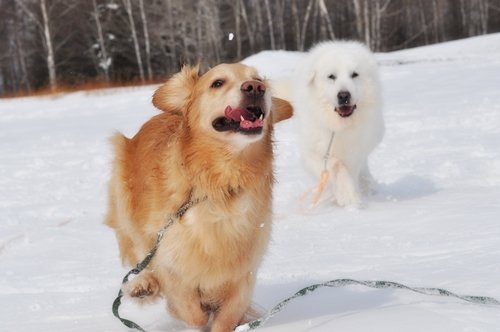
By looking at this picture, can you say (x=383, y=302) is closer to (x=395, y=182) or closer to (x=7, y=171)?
(x=395, y=182)

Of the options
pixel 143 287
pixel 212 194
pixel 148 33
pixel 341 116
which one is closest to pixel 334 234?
pixel 341 116

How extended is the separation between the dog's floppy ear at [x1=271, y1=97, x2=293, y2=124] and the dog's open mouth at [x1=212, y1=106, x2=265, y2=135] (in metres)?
0.31

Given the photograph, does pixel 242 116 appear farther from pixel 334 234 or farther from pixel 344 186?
pixel 344 186

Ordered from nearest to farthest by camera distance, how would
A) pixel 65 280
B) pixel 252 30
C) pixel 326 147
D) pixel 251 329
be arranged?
pixel 251 329
pixel 65 280
pixel 326 147
pixel 252 30

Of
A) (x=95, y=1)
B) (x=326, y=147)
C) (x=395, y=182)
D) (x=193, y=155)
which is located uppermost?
(x=95, y=1)

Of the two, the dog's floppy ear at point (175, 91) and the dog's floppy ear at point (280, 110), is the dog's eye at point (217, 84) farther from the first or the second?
the dog's floppy ear at point (280, 110)

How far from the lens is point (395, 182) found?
7.17m

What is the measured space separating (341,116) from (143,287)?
12.0 feet

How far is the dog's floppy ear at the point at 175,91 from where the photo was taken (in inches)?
119

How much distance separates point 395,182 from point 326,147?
1.20m

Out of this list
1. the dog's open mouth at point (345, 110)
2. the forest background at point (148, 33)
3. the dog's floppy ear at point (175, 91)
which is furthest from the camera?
the forest background at point (148, 33)

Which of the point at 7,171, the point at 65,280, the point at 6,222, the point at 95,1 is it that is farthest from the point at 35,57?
the point at 65,280

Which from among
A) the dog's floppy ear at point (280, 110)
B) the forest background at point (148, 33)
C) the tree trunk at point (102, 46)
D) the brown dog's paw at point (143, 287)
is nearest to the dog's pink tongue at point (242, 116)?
the dog's floppy ear at point (280, 110)

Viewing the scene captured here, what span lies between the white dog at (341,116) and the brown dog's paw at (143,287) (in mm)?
3217
